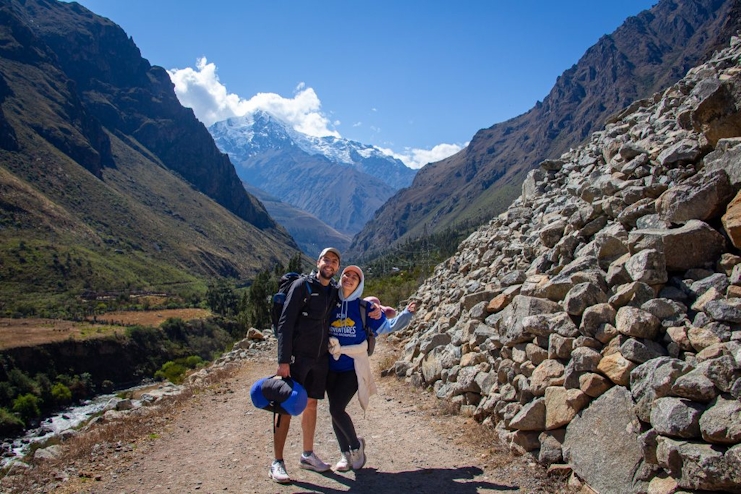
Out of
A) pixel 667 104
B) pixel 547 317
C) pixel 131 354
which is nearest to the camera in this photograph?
pixel 547 317

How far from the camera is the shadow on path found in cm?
588

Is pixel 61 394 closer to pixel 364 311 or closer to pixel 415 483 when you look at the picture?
pixel 364 311

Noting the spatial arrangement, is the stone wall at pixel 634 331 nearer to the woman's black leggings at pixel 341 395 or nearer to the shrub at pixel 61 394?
the woman's black leggings at pixel 341 395

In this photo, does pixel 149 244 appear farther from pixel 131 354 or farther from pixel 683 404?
pixel 683 404

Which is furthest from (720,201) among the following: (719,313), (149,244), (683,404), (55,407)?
(149,244)

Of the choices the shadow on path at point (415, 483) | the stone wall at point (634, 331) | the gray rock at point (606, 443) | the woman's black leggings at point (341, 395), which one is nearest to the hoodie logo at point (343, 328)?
the woman's black leggings at point (341, 395)

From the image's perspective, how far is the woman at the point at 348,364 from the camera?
6.35 m

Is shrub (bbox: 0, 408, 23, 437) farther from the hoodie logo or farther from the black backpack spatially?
the hoodie logo

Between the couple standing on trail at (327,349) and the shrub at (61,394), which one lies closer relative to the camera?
the couple standing on trail at (327,349)

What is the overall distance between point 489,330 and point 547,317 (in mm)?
2347

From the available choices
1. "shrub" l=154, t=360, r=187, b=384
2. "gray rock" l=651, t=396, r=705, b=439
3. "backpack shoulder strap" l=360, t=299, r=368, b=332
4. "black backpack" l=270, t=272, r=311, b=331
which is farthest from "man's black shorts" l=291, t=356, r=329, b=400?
"shrub" l=154, t=360, r=187, b=384

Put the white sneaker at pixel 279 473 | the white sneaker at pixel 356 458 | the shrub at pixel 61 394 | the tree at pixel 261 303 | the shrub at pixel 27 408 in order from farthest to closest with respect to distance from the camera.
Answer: the shrub at pixel 61 394, the shrub at pixel 27 408, the tree at pixel 261 303, the white sneaker at pixel 356 458, the white sneaker at pixel 279 473

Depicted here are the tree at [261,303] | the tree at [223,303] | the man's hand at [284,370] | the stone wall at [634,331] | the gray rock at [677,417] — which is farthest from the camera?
the tree at [223,303]

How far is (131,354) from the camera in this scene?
82312 mm
